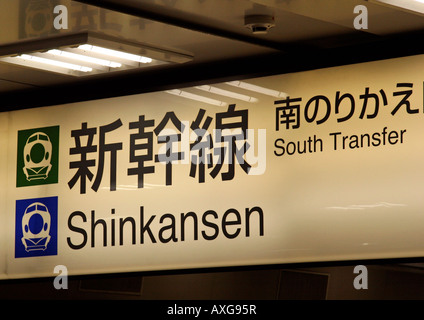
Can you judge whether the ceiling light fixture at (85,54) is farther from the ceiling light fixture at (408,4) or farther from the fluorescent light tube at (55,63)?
the ceiling light fixture at (408,4)

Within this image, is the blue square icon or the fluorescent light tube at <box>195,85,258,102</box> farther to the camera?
the blue square icon

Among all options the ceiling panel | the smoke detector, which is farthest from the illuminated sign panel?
the smoke detector

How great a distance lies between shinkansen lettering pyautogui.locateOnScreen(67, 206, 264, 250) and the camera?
4.46 meters

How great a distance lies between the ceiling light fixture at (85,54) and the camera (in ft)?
13.4

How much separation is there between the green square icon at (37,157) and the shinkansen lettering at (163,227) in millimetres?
323

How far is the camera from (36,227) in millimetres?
5043

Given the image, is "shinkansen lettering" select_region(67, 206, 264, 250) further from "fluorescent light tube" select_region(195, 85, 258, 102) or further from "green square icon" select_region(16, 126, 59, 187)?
"fluorescent light tube" select_region(195, 85, 258, 102)

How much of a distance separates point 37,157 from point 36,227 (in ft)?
1.34

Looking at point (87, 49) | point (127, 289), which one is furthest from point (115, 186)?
point (127, 289)

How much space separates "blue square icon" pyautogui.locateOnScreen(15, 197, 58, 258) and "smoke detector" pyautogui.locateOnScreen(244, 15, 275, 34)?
1.65 m

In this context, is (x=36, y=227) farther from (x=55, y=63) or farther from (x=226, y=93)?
(x=226, y=93)

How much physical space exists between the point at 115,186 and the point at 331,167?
1244mm

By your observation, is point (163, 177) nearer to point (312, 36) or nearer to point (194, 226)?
point (194, 226)

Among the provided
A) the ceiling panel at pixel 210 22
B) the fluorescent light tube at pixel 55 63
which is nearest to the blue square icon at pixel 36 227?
→ the fluorescent light tube at pixel 55 63
